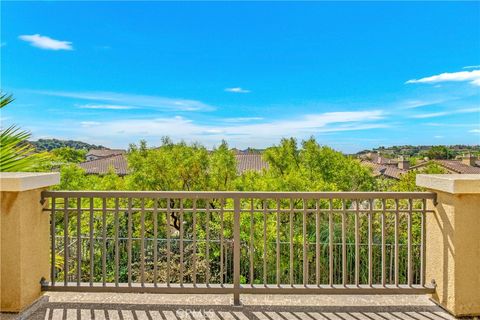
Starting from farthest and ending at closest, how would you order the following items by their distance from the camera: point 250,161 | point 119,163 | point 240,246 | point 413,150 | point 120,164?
point 119,163
point 120,164
point 250,161
point 413,150
point 240,246

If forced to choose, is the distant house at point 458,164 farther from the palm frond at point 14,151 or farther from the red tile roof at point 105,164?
the red tile roof at point 105,164

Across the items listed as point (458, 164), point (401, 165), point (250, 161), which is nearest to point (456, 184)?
point (458, 164)

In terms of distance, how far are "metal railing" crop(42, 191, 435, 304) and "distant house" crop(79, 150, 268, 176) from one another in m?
15.5

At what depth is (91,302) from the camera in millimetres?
3072

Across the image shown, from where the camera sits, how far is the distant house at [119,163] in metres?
31.5

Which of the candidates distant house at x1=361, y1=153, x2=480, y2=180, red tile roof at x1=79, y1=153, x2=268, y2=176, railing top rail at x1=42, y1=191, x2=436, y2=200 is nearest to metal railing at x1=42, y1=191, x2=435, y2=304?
railing top rail at x1=42, y1=191, x2=436, y2=200

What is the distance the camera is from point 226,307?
2969 mm

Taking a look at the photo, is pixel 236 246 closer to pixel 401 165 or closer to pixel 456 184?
pixel 456 184

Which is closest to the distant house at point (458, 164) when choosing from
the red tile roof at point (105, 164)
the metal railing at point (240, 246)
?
the metal railing at point (240, 246)

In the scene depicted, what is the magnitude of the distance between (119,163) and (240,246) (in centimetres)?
3282

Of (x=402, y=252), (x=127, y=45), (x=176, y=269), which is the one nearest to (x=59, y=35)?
(x=127, y=45)

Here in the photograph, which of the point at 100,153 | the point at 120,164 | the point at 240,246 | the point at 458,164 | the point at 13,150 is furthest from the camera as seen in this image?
the point at 100,153

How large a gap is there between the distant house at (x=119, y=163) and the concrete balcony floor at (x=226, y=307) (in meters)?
26.8

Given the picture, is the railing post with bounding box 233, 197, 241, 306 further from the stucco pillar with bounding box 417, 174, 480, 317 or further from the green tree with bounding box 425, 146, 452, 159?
the green tree with bounding box 425, 146, 452, 159
